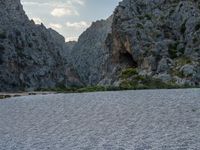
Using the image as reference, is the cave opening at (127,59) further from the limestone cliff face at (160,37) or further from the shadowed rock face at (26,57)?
the shadowed rock face at (26,57)

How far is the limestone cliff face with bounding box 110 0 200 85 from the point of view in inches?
2901

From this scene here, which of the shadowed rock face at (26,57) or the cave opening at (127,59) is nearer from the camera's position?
the cave opening at (127,59)

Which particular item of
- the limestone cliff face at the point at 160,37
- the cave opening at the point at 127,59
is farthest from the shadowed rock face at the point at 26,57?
the limestone cliff face at the point at 160,37

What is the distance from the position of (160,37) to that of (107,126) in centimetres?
6313

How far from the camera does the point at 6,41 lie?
122 metres

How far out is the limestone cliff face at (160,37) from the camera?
7369 centimetres

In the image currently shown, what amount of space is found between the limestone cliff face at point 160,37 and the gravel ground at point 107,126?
36076 mm

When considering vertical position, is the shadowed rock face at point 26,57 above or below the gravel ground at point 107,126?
above

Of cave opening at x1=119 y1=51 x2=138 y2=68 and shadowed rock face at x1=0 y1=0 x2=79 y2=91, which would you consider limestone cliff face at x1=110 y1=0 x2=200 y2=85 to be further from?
shadowed rock face at x1=0 y1=0 x2=79 y2=91

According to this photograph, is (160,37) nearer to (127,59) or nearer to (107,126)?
(127,59)

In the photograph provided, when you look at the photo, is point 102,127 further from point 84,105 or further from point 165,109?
point 84,105

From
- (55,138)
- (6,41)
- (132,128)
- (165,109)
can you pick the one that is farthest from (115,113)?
(6,41)

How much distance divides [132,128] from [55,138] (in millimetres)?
4388

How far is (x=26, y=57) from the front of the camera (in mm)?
127125
